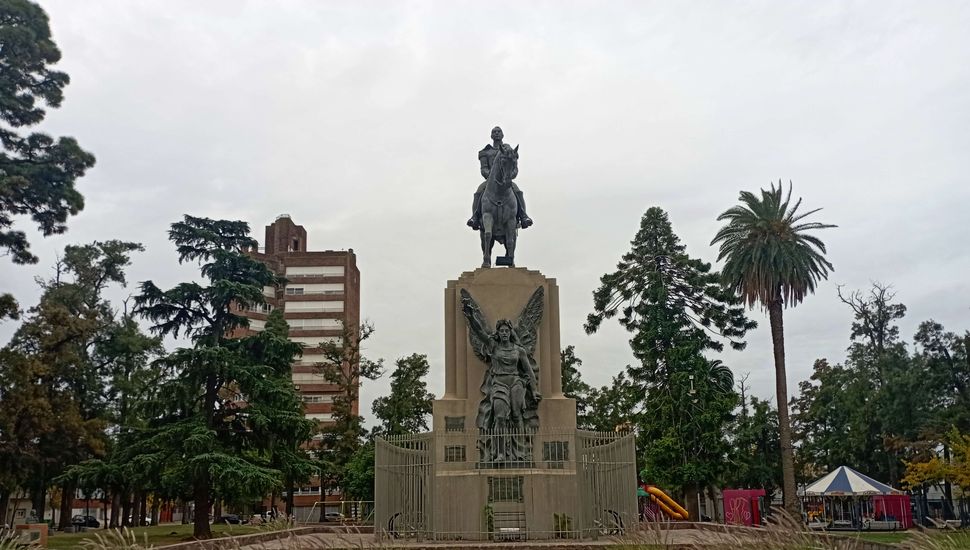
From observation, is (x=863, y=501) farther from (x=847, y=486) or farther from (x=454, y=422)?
(x=454, y=422)

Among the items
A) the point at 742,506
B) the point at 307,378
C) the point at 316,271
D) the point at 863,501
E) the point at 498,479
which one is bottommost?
the point at 863,501

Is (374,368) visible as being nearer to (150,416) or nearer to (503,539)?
(150,416)

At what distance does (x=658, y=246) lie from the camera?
1646 inches

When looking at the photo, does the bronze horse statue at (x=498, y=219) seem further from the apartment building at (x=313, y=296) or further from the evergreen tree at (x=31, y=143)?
the apartment building at (x=313, y=296)

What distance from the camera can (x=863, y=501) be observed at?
4778cm

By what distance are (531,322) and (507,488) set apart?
4392mm

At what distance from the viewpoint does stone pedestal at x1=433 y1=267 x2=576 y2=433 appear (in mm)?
19719

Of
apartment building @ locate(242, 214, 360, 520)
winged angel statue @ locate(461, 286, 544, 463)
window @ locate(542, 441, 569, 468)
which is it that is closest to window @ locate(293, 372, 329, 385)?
apartment building @ locate(242, 214, 360, 520)

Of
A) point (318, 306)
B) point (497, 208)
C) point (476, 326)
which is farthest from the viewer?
point (318, 306)

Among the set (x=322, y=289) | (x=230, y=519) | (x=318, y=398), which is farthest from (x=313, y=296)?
(x=230, y=519)

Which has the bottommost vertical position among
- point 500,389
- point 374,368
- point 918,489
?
point 918,489

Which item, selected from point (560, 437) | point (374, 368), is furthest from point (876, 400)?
point (560, 437)

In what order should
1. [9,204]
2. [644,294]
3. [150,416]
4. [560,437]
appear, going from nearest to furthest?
[560,437], [9,204], [150,416], [644,294]

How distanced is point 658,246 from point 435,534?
27.3 meters
